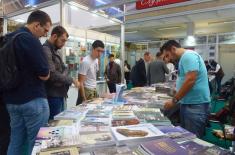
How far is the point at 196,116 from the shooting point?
2.19 m

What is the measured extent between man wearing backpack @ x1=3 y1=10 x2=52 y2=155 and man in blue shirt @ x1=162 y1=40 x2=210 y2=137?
116 cm

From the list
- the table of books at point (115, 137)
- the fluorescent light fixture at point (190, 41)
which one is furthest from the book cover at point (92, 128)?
the fluorescent light fixture at point (190, 41)

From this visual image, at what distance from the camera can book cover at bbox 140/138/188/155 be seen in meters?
1.05

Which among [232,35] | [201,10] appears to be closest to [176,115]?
[201,10]

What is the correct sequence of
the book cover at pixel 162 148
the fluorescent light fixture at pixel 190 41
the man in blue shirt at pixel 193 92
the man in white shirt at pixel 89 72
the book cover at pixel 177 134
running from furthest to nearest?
the fluorescent light fixture at pixel 190 41 < the man in white shirt at pixel 89 72 < the man in blue shirt at pixel 193 92 < the book cover at pixel 177 134 < the book cover at pixel 162 148

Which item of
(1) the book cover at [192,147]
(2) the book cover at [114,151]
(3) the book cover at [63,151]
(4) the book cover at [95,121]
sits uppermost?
(4) the book cover at [95,121]

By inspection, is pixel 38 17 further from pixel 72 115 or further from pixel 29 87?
pixel 72 115

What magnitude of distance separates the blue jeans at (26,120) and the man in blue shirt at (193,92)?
1135 mm

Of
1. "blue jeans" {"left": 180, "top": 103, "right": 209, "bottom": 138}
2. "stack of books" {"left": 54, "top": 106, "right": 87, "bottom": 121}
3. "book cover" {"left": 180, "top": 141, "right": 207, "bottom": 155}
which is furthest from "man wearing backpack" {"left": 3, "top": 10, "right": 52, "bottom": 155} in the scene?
"blue jeans" {"left": 180, "top": 103, "right": 209, "bottom": 138}

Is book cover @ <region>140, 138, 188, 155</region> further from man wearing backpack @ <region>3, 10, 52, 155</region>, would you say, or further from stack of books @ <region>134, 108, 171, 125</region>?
man wearing backpack @ <region>3, 10, 52, 155</region>

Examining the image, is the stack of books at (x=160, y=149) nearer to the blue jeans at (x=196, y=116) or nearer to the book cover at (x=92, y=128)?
the book cover at (x=92, y=128)

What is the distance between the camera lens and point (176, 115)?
9.66 feet

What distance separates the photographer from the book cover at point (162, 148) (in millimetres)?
1050

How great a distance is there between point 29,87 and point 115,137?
3.04ft
